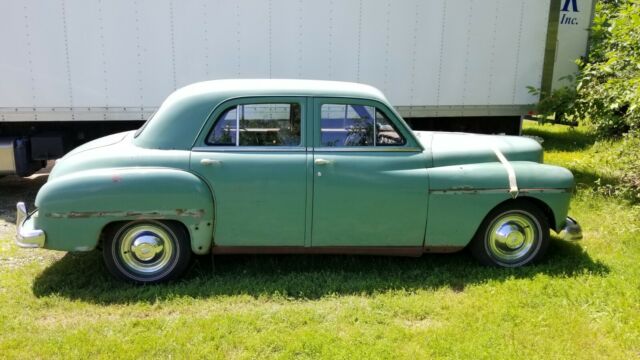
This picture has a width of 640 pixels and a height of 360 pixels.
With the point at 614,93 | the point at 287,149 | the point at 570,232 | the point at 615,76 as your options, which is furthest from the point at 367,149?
the point at 615,76

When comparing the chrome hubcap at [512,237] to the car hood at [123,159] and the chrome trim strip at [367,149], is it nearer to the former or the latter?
the chrome trim strip at [367,149]

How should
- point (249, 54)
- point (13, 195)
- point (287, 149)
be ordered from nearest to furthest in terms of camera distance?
point (287, 149)
point (249, 54)
point (13, 195)

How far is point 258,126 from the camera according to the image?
4.34m

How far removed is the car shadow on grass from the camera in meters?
4.16

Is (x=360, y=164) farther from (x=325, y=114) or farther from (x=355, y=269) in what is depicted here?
(x=355, y=269)

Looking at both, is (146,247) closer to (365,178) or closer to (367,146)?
(365,178)

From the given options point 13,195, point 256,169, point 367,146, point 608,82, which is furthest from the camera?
point 13,195

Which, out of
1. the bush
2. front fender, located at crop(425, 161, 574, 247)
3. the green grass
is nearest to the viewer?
the green grass

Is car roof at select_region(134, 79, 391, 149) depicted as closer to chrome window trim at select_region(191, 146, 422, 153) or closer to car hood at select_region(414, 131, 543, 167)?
chrome window trim at select_region(191, 146, 422, 153)

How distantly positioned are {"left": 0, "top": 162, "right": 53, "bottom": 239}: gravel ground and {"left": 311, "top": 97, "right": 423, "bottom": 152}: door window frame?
12.3ft

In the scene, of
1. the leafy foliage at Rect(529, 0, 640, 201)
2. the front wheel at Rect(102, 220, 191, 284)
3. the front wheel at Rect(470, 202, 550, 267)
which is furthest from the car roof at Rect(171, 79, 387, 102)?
the leafy foliage at Rect(529, 0, 640, 201)

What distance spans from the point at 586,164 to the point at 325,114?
577 centimetres

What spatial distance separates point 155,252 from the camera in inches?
169

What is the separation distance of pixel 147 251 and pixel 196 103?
1.31m
